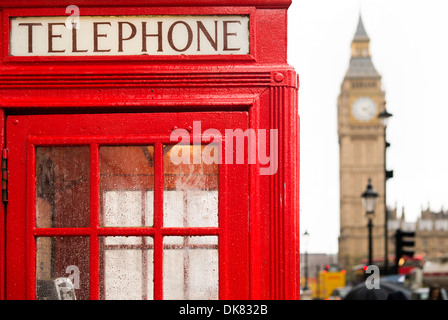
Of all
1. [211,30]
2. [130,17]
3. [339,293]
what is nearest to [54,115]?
[130,17]

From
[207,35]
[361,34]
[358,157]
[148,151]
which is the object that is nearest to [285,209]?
[148,151]

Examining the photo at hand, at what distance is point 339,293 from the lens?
29.1 metres

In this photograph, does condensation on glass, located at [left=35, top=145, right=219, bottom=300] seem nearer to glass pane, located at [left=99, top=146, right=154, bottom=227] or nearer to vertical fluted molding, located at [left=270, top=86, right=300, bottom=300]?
glass pane, located at [left=99, top=146, right=154, bottom=227]

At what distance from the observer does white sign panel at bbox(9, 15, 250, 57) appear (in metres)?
2.01

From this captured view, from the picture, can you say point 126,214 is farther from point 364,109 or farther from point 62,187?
point 364,109

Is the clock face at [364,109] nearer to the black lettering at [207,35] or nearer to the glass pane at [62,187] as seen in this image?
the black lettering at [207,35]

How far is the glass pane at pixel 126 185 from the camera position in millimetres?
1970

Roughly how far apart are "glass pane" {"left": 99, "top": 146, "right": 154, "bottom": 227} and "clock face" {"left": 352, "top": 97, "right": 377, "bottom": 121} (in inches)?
3109

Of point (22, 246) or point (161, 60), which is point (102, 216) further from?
point (161, 60)

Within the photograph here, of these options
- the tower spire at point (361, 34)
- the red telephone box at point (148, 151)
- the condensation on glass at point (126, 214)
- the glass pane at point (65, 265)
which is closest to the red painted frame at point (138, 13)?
the red telephone box at point (148, 151)

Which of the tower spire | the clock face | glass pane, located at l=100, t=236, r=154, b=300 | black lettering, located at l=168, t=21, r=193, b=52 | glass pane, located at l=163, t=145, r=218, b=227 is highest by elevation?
the tower spire

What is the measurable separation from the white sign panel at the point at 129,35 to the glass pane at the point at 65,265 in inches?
23.3

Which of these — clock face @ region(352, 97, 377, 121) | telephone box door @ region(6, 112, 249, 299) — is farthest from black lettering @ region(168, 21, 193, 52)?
clock face @ region(352, 97, 377, 121)

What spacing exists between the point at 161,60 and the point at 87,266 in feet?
2.23
